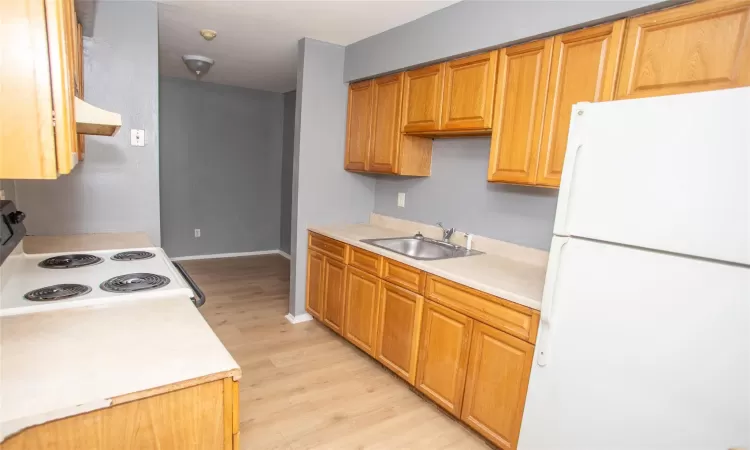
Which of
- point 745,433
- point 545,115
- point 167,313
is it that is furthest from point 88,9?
point 745,433

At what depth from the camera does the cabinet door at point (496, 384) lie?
1.77 metres

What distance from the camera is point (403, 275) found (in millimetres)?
2438

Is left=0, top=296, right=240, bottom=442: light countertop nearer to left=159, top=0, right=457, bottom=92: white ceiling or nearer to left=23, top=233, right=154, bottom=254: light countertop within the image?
left=23, top=233, right=154, bottom=254: light countertop

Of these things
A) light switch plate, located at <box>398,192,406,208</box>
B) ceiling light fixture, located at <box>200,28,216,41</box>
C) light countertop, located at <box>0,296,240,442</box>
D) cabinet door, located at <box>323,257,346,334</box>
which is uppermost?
ceiling light fixture, located at <box>200,28,216,41</box>

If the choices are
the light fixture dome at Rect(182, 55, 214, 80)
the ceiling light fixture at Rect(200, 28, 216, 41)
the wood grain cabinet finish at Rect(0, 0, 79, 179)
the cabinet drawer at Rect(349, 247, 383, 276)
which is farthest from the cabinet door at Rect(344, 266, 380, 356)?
the light fixture dome at Rect(182, 55, 214, 80)

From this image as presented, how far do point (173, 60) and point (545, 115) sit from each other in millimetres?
3851

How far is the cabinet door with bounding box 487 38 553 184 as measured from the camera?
1.99 m

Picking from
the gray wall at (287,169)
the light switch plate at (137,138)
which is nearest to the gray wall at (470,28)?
the light switch plate at (137,138)

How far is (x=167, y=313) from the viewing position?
133 centimetres

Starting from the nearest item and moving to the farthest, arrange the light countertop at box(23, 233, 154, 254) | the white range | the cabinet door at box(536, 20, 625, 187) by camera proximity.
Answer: the white range
the cabinet door at box(536, 20, 625, 187)
the light countertop at box(23, 233, 154, 254)

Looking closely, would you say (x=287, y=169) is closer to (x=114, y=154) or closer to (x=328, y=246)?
(x=328, y=246)

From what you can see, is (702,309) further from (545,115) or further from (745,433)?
(545,115)

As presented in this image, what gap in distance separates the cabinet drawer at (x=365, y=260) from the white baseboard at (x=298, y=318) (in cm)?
94

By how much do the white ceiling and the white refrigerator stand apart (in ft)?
5.29
